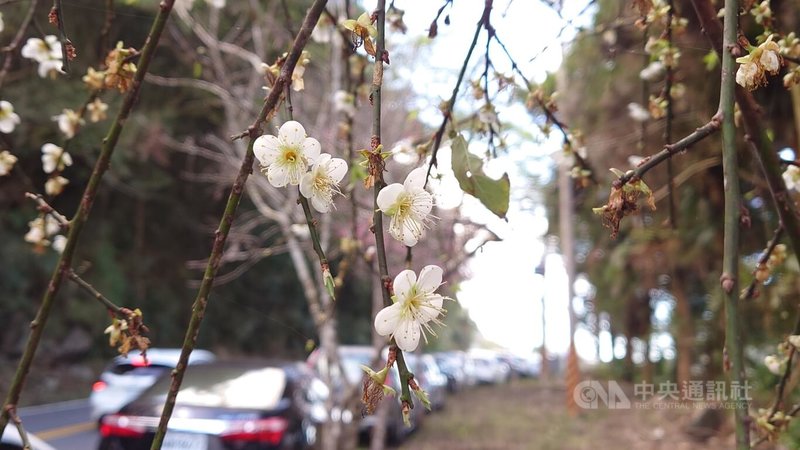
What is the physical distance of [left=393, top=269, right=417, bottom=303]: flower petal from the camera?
2.95 ft

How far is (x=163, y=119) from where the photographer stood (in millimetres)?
10930

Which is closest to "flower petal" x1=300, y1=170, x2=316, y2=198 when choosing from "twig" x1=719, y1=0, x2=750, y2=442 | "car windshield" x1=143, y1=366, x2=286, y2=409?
"twig" x1=719, y1=0, x2=750, y2=442

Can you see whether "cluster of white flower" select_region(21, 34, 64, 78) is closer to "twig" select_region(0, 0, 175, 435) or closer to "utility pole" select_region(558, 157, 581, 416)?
"twig" select_region(0, 0, 175, 435)

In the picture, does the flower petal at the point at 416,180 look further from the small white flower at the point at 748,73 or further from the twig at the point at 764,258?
the twig at the point at 764,258

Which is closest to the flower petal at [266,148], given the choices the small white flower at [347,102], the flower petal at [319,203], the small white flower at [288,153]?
the small white flower at [288,153]

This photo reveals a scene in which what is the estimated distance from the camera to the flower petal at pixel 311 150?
1044 mm

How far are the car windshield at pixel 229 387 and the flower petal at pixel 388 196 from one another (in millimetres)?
3996

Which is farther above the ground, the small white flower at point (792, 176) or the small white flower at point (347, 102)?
the small white flower at point (347, 102)

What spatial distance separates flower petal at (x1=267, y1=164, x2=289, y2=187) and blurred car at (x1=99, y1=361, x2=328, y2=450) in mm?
3691

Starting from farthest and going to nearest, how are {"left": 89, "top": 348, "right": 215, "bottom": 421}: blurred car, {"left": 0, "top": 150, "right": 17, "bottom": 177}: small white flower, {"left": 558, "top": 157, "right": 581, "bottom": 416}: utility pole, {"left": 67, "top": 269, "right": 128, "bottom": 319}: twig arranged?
{"left": 558, "top": 157, "right": 581, "bottom": 416}: utility pole → {"left": 89, "top": 348, "right": 215, "bottom": 421}: blurred car → {"left": 0, "top": 150, "right": 17, "bottom": 177}: small white flower → {"left": 67, "top": 269, "right": 128, "bottom": 319}: twig

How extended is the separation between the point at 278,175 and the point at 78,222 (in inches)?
14.3

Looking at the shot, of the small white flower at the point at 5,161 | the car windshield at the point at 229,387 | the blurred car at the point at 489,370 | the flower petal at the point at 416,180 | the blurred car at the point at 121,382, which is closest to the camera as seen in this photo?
the flower petal at the point at 416,180

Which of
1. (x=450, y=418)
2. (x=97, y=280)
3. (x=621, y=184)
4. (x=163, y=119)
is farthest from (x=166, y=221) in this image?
(x=621, y=184)

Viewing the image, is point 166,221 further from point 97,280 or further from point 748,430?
point 748,430
